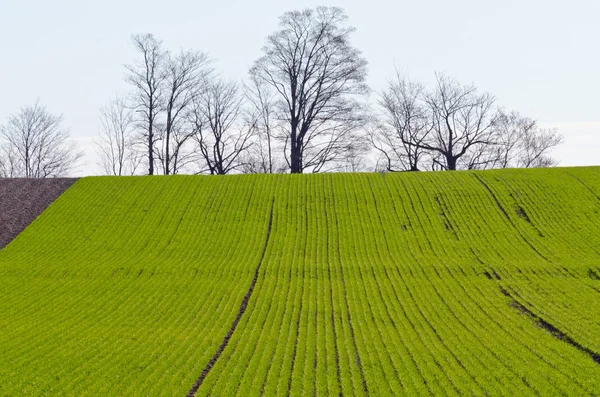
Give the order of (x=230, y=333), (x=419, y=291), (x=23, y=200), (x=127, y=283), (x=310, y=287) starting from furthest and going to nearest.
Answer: (x=23, y=200) < (x=127, y=283) < (x=310, y=287) < (x=419, y=291) < (x=230, y=333)

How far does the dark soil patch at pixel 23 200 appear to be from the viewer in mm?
36644

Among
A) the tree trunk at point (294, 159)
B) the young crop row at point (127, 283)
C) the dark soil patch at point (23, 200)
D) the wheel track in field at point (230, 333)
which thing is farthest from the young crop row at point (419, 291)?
the dark soil patch at point (23, 200)

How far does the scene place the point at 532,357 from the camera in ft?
51.8

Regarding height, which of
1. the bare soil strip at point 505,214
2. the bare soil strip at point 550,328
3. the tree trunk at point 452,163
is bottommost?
the bare soil strip at point 550,328

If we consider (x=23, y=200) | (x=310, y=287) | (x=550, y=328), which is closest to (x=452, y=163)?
(x=310, y=287)

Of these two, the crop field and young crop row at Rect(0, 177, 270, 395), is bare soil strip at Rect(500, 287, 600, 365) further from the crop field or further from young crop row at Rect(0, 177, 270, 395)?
young crop row at Rect(0, 177, 270, 395)

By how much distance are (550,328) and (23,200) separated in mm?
37718

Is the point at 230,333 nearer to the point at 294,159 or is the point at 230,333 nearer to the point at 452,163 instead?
the point at 294,159

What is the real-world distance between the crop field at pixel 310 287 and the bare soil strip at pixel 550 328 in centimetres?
11

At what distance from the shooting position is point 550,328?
62.7 ft

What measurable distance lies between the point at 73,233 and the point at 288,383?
26112 millimetres

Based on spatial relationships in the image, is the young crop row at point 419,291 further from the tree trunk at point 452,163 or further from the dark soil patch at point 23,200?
the dark soil patch at point 23,200

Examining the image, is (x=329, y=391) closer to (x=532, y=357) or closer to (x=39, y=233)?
(x=532, y=357)

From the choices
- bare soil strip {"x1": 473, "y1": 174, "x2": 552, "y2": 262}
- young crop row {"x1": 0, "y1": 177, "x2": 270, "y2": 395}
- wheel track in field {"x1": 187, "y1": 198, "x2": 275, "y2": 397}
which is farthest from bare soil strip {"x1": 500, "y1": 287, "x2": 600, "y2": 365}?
young crop row {"x1": 0, "y1": 177, "x2": 270, "y2": 395}
